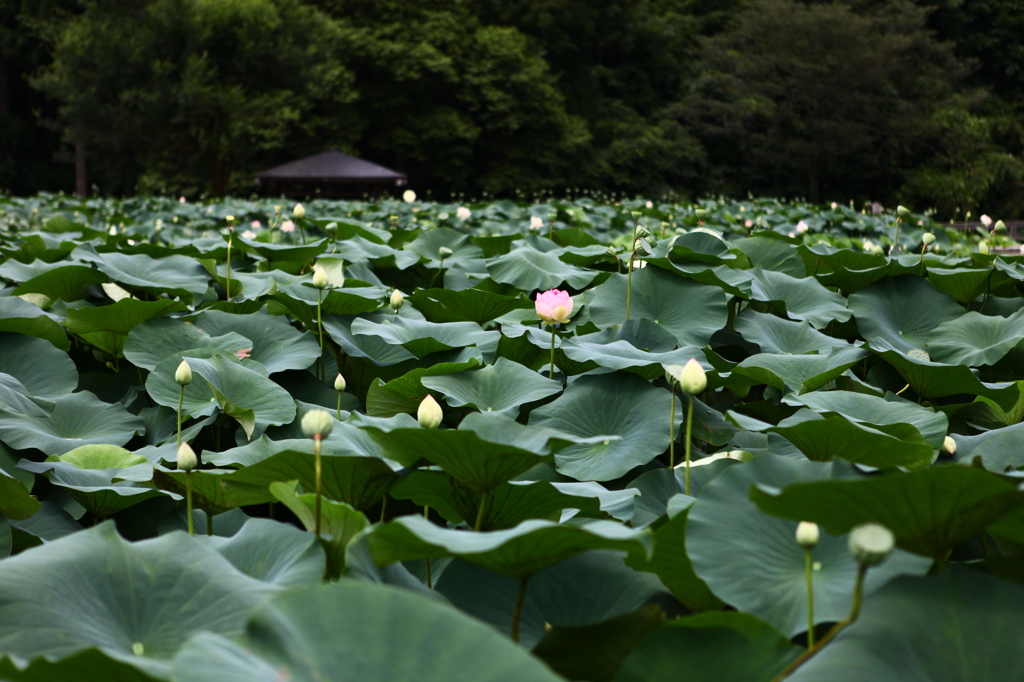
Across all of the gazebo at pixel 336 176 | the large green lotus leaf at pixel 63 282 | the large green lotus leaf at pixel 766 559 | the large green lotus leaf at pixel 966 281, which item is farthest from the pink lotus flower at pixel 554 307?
the gazebo at pixel 336 176

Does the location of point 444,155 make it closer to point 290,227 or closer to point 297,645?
point 290,227

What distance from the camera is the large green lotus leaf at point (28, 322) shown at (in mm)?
1413

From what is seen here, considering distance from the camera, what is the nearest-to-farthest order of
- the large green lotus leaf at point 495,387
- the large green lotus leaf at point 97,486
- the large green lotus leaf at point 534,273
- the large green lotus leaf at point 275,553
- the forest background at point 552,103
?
the large green lotus leaf at point 275,553, the large green lotus leaf at point 97,486, the large green lotus leaf at point 495,387, the large green lotus leaf at point 534,273, the forest background at point 552,103

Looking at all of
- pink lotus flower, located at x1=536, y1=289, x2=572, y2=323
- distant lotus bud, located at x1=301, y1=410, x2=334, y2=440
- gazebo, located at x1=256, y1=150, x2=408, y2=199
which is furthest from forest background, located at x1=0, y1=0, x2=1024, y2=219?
distant lotus bud, located at x1=301, y1=410, x2=334, y2=440

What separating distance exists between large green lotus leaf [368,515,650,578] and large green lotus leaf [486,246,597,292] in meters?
1.24

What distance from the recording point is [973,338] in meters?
1.43

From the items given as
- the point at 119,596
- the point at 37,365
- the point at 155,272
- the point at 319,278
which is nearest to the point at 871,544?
the point at 119,596

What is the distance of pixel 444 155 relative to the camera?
73.2ft

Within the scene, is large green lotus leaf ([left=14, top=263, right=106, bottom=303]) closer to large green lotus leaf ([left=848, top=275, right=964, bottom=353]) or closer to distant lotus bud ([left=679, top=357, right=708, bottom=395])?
distant lotus bud ([left=679, top=357, right=708, bottom=395])

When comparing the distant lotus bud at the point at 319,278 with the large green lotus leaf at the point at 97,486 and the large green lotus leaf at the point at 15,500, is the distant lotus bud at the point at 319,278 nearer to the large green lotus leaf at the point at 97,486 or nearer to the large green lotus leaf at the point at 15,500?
the large green lotus leaf at the point at 97,486

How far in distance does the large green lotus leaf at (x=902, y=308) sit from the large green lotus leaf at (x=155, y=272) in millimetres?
1427

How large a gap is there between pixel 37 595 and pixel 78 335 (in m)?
1.06

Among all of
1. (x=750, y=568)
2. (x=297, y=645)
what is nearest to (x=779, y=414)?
(x=750, y=568)

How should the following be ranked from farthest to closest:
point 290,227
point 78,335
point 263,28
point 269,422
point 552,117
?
→ point 552,117, point 263,28, point 290,227, point 78,335, point 269,422
